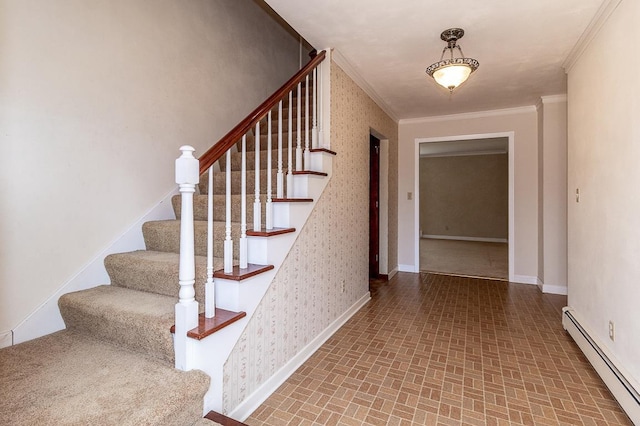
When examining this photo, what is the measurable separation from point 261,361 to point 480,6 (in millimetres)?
2782

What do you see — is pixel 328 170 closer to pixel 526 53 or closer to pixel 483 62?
pixel 483 62

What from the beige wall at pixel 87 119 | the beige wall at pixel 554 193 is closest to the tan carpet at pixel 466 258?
the beige wall at pixel 554 193

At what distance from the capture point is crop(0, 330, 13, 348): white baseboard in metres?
1.70

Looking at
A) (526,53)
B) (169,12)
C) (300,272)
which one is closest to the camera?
(300,272)

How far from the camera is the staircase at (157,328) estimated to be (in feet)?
4.29

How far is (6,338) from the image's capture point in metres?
1.72

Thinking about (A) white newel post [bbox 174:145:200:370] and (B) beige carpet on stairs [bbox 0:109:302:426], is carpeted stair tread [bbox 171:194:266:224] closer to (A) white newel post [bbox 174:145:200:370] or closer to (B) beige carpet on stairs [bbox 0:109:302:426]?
(B) beige carpet on stairs [bbox 0:109:302:426]

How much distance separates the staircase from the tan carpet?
13.2ft

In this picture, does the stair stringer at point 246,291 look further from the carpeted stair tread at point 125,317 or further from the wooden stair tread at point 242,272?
the carpeted stair tread at point 125,317

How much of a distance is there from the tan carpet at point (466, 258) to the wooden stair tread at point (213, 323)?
4412 mm

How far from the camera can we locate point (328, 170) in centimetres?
278

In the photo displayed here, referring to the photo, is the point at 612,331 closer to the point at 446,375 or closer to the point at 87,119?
the point at 446,375

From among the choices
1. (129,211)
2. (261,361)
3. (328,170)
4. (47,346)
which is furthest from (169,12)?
(261,361)

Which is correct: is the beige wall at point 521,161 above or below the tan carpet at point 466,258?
above
